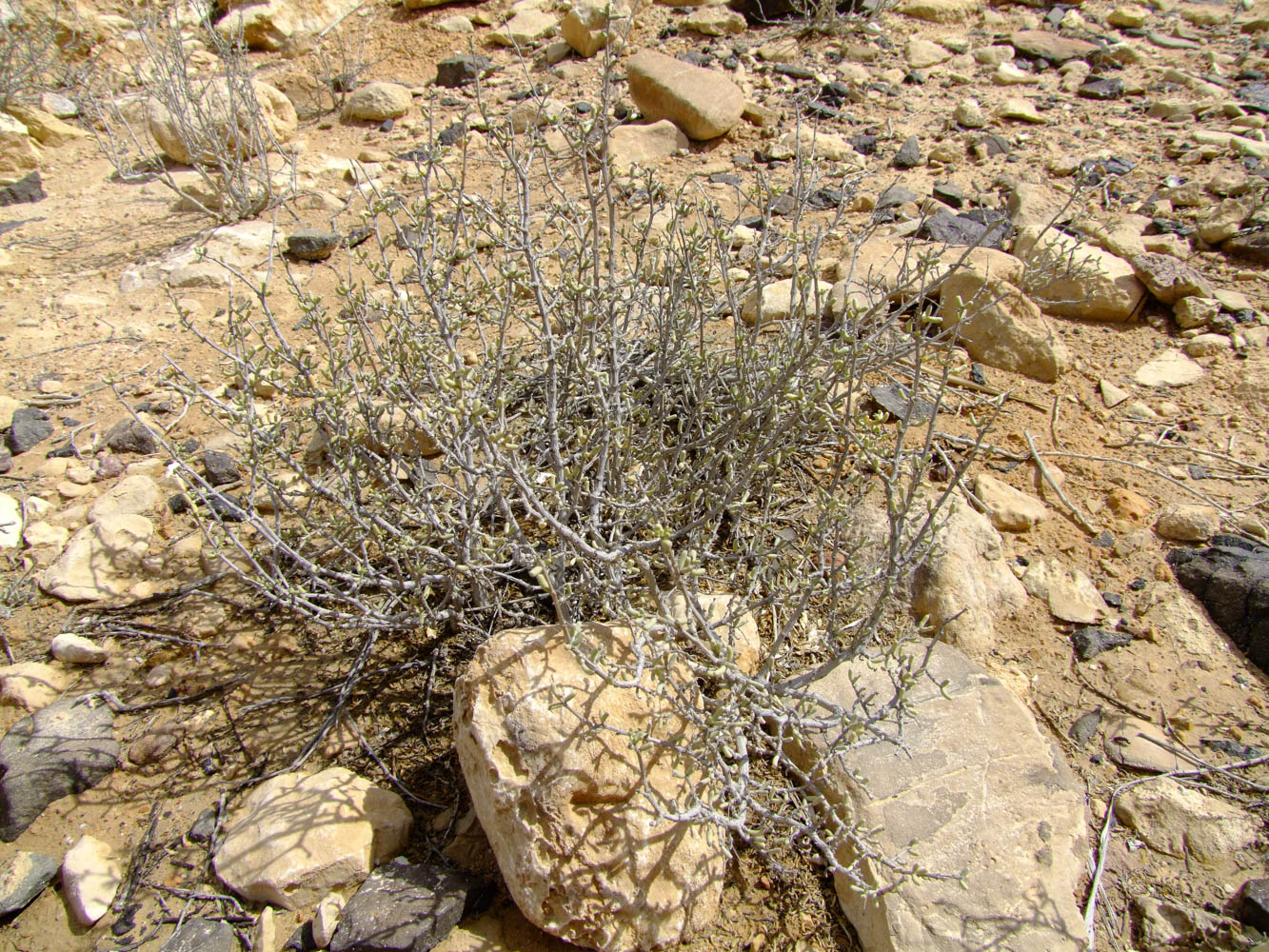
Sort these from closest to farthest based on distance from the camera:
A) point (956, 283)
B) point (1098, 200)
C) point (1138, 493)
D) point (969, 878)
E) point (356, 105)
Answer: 1. point (969, 878)
2. point (1138, 493)
3. point (956, 283)
4. point (1098, 200)
5. point (356, 105)

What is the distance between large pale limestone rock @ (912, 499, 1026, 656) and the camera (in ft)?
8.19

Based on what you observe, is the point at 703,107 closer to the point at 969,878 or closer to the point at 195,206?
the point at 195,206

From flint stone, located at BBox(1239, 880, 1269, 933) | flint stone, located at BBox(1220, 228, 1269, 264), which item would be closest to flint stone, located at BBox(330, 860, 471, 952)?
flint stone, located at BBox(1239, 880, 1269, 933)

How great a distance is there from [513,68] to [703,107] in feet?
6.12

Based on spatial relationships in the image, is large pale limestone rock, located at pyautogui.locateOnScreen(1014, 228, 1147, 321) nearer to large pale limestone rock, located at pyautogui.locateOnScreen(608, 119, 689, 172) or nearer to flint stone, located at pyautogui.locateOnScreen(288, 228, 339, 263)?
large pale limestone rock, located at pyautogui.locateOnScreen(608, 119, 689, 172)

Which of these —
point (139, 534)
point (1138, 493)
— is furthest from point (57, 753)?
point (1138, 493)

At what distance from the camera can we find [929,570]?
2.55 meters

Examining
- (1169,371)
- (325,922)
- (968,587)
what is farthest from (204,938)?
(1169,371)

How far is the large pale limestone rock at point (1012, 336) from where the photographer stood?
3.38 metres

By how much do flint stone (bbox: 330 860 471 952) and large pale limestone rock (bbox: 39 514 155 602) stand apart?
148cm

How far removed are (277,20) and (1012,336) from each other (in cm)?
651

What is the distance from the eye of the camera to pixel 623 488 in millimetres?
2205

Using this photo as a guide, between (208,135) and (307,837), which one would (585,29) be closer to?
(208,135)

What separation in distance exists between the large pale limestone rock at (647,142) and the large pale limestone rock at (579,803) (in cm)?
365
